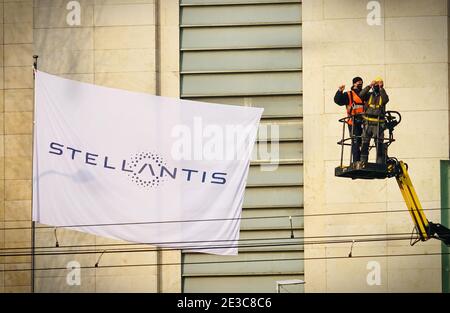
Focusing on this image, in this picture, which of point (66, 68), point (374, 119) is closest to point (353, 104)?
point (374, 119)

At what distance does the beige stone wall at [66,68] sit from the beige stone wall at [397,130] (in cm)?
383

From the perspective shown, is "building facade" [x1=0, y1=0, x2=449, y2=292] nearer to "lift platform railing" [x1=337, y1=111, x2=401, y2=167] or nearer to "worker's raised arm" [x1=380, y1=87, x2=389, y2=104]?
"lift platform railing" [x1=337, y1=111, x2=401, y2=167]

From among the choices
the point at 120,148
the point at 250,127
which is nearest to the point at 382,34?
the point at 250,127

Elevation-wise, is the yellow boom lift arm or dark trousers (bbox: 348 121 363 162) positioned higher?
dark trousers (bbox: 348 121 363 162)

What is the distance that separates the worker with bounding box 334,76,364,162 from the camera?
2895 cm

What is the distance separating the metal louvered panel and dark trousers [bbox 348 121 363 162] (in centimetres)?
165

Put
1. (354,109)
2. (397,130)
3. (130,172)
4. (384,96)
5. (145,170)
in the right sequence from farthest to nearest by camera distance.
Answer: (397,130)
(354,109)
(384,96)
(145,170)
(130,172)

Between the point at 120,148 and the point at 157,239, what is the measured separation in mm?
2409

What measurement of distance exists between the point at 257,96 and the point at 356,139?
9.96 ft

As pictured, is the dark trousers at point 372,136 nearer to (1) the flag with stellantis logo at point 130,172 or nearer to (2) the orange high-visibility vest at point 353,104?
(2) the orange high-visibility vest at point 353,104

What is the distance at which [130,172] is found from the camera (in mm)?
27719

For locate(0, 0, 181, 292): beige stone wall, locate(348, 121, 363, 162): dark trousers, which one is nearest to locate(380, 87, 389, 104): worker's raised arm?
locate(348, 121, 363, 162): dark trousers

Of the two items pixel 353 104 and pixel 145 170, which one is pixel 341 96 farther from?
pixel 145 170
